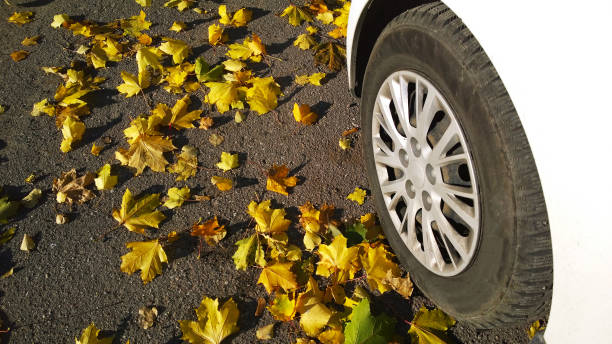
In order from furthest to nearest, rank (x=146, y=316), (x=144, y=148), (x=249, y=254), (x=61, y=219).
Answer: (x=144, y=148), (x=61, y=219), (x=249, y=254), (x=146, y=316)

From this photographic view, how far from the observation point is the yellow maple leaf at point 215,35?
3.48 meters

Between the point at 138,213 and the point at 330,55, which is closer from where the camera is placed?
the point at 138,213

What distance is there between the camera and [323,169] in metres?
2.78

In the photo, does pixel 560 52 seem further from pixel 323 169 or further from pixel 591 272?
pixel 323 169

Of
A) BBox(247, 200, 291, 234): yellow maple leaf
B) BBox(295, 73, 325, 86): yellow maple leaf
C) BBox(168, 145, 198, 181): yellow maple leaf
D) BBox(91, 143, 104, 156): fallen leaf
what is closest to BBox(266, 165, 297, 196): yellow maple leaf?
BBox(247, 200, 291, 234): yellow maple leaf

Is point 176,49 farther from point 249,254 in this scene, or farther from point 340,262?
point 340,262

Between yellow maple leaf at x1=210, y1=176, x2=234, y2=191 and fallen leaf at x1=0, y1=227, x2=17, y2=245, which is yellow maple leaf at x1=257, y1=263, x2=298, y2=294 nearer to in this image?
yellow maple leaf at x1=210, y1=176, x2=234, y2=191

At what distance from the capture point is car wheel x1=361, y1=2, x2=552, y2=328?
1.45 metres

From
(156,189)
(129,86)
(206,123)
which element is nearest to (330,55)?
(206,123)

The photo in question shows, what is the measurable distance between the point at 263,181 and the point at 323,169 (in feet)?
1.15

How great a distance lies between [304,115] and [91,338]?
1.67m

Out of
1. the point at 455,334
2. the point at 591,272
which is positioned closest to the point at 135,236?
the point at 455,334

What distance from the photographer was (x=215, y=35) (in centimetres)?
348

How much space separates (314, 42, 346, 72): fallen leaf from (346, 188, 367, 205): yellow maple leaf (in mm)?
1044
